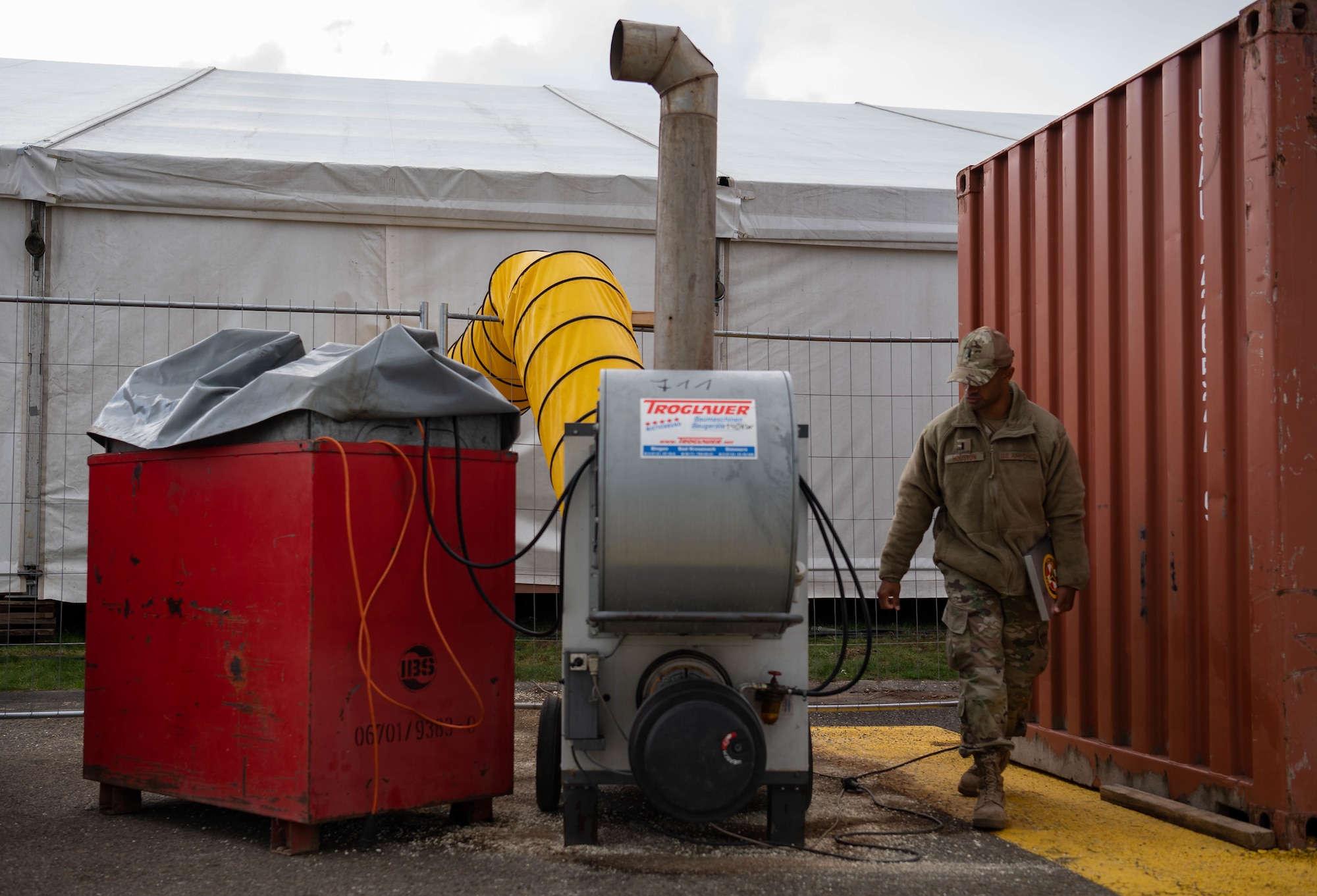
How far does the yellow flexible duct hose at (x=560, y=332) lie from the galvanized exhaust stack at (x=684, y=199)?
337mm

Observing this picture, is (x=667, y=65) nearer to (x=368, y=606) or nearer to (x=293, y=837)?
(x=368, y=606)

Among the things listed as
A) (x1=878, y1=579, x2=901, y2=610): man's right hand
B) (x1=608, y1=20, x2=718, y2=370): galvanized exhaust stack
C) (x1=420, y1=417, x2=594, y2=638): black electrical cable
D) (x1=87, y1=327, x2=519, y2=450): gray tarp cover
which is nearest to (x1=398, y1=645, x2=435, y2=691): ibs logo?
(x1=420, y1=417, x2=594, y2=638): black electrical cable

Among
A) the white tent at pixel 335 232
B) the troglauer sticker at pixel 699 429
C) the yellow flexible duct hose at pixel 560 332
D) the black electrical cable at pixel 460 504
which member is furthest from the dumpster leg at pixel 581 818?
the white tent at pixel 335 232

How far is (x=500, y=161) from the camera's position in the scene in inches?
368

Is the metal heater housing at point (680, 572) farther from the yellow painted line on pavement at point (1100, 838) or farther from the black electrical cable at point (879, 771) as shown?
the black electrical cable at point (879, 771)

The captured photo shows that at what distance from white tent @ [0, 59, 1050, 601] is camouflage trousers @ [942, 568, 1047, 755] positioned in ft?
14.0

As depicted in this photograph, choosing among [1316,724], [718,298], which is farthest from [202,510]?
[718,298]

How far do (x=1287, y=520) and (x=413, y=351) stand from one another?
3.02 m

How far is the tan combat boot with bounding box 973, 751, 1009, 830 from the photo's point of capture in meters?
3.82

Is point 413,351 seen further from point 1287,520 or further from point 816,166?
point 816,166

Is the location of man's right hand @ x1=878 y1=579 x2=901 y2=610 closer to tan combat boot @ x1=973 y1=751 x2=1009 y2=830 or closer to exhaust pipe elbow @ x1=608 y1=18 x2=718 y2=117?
tan combat boot @ x1=973 y1=751 x2=1009 y2=830

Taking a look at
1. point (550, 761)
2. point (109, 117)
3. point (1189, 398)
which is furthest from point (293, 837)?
point (109, 117)

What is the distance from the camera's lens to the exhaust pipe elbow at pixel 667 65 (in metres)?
4.19

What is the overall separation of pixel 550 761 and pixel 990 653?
5.64ft
